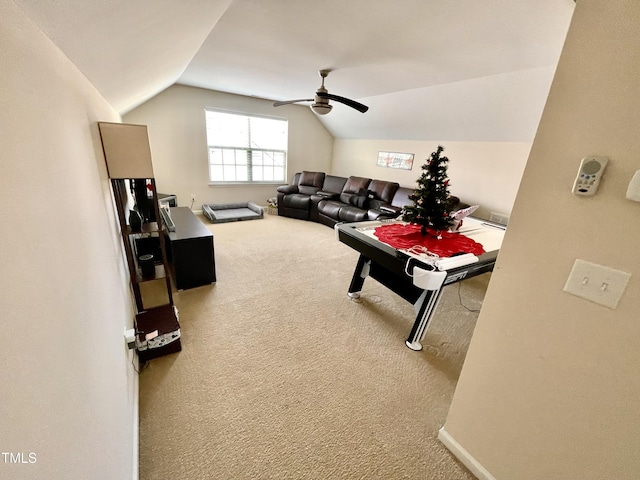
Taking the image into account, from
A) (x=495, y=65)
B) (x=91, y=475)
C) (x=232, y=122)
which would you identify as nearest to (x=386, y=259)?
(x=91, y=475)

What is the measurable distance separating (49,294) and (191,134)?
527cm

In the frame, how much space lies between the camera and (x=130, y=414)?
4.04ft

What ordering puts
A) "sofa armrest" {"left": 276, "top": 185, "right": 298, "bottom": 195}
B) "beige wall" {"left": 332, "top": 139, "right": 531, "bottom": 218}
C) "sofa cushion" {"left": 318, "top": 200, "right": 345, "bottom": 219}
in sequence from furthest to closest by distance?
1. "sofa armrest" {"left": 276, "top": 185, "right": 298, "bottom": 195}
2. "sofa cushion" {"left": 318, "top": 200, "right": 345, "bottom": 219}
3. "beige wall" {"left": 332, "top": 139, "right": 531, "bottom": 218}

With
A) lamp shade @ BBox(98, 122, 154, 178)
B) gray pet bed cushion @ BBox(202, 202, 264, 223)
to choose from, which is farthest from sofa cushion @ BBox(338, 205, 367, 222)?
lamp shade @ BBox(98, 122, 154, 178)

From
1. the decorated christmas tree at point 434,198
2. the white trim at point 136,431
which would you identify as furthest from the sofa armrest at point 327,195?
the white trim at point 136,431

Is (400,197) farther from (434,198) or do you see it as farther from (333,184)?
(434,198)

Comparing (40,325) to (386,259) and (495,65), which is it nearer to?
(386,259)

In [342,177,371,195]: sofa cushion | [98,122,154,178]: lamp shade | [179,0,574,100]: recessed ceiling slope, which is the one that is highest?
[179,0,574,100]: recessed ceiling slope

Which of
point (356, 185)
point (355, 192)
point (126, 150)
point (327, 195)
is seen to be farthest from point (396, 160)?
point (126, 150)

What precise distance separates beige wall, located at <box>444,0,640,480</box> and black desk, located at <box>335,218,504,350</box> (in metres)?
0.62

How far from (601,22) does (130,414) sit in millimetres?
2335

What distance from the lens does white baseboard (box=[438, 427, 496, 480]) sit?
122 cm

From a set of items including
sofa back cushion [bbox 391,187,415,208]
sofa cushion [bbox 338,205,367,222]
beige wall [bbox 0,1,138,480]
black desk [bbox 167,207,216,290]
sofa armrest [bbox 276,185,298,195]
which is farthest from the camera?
sofa armrest [bbox 276,185,298,195]

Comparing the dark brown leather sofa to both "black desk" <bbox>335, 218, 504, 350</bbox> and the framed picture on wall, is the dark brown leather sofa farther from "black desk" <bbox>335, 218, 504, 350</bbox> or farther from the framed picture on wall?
"black desk" <bbox>335, 218, 504, 350</bbox>
